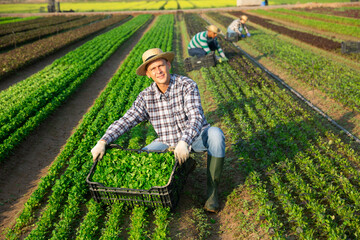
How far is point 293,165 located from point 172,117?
236 centimetres

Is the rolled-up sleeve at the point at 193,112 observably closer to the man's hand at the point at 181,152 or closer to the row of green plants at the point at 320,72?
the man's hand at the point at 181,152

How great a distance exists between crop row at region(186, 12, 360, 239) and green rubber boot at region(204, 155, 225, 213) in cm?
68

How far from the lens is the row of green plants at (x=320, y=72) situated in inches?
301

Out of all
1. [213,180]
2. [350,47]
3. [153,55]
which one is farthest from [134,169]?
[350,47]

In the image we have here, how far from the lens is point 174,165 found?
338cm

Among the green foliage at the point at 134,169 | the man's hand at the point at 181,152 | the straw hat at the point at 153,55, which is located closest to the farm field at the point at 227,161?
the green foliage at the point at 134,169

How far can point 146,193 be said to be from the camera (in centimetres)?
336

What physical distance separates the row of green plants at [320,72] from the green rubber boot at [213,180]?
17.0 ft

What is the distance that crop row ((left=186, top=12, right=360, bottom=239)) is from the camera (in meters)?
3.42

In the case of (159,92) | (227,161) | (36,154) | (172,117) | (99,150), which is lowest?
(227,161)

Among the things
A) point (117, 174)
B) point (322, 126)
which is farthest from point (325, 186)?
point (117, 174)

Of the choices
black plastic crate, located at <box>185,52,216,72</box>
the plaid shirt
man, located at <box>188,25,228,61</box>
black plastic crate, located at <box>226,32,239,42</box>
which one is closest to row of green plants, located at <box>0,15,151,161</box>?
the plaid shirt

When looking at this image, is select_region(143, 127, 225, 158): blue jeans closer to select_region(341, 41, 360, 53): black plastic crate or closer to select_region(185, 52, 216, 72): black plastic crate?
select_region(185, 52, 216, 72): black plastic crate

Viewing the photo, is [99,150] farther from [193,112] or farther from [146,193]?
[193,112]
